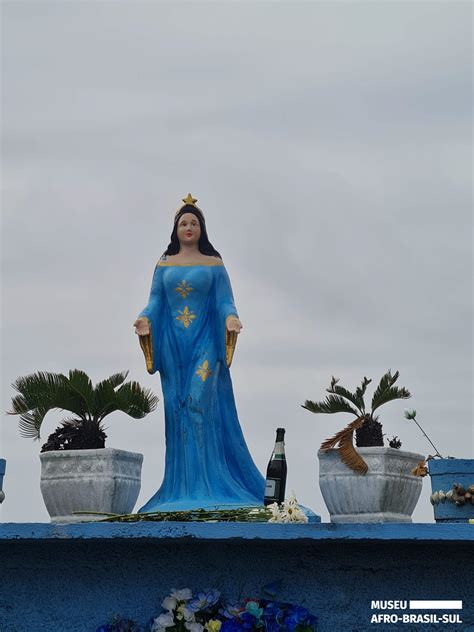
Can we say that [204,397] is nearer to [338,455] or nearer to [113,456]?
[113,456]

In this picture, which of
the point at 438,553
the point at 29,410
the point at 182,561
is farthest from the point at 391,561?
the point at 29,410

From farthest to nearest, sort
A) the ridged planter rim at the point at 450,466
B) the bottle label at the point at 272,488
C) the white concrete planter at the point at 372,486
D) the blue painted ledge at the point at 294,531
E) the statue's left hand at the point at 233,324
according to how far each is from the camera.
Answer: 1. the statue's left hand at the point at 233,324
2. the white concrete planter at the point at 372,486
3. the bottle label at the point at 272,488
4. the ridged planter rim at the point at 450,466
5. the blue painted ledge at the point at 294,531

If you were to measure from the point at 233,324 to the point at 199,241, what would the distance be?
0.86 metres

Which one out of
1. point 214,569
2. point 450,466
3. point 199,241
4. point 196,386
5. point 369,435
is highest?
point 199,241

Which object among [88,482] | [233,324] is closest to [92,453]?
[88,482]

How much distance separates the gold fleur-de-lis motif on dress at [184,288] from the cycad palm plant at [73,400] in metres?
1.13

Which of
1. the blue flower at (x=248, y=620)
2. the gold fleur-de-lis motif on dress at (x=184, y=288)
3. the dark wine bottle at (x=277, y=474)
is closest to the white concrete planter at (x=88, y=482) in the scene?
the gold fleur-de-lis motif on dress at (x=184, y=288)

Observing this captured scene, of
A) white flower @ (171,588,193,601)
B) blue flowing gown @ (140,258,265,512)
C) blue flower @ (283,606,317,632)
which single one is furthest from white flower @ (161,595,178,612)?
blue flowing gown @ (140,258,265,512)

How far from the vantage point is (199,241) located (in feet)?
31.5

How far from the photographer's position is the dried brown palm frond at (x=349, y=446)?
761 cm

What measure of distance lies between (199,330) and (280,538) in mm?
4707

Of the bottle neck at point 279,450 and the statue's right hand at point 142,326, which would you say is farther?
the statue's right hand at point 142,326

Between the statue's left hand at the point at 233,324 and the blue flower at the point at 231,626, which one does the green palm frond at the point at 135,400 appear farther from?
the blue flower at the point at 231,626

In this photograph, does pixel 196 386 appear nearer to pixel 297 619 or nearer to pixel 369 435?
pixel 369 435
